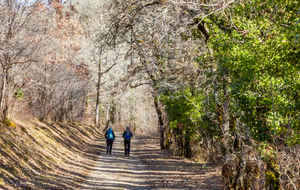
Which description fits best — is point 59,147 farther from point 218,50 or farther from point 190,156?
point 218,50

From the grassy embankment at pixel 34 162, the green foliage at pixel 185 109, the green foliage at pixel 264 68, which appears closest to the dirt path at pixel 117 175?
the grassy embankment at pixel 34 162

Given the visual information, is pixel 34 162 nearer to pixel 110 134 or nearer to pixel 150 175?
pixel 150 175

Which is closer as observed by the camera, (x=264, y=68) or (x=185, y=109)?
(x=264, y=68)

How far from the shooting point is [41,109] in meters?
21.0

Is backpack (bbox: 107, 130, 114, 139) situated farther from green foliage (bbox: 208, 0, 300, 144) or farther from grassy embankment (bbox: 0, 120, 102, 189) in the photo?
green foliage (bbox: 208, 0, 300, 144)

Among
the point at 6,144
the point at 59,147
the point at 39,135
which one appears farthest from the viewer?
the point at 59,147

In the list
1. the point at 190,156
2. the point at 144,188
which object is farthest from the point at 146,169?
the point at 190,156

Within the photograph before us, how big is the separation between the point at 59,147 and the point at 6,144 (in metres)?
5.95

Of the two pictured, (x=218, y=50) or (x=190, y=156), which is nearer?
(x=218, y=50)

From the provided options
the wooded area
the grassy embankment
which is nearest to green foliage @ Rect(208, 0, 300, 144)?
the wooded area

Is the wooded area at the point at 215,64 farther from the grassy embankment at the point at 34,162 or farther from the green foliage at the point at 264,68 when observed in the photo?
the grassy embankment at the point at 34,162

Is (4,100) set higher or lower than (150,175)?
higher


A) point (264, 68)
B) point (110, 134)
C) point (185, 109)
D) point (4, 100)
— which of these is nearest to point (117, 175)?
point (185, 109)

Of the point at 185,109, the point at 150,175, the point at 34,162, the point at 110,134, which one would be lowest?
the point at 150,175
